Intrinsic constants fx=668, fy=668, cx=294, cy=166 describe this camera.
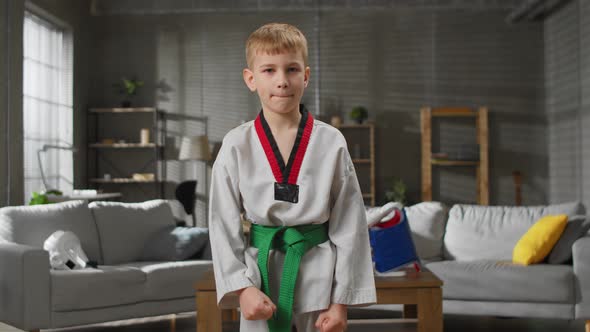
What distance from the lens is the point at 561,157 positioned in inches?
314

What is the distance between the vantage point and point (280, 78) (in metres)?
1.29

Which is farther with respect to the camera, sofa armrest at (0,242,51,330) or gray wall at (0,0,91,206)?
gray wall at (0,0,91,206)

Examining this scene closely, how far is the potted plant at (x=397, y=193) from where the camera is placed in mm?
8266

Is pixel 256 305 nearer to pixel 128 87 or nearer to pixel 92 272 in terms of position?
pixel 92 272

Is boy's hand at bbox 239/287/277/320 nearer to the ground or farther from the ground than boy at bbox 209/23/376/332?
nearer to the ground

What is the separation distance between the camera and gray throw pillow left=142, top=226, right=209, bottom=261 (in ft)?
14.9

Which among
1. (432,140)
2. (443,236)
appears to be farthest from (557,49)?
(443,236)

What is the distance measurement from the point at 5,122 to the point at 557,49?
6.21 meters

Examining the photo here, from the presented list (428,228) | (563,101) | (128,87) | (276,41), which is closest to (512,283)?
(428,228)

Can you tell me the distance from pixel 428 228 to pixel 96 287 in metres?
2.28

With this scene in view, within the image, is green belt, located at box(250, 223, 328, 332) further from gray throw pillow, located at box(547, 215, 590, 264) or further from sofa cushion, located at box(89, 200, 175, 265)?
sofa cushion, located at box(89, 200, 175, 265)

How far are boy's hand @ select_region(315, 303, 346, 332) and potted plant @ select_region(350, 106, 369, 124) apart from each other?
7060 millimetres

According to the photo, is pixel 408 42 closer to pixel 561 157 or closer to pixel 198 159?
pixel 561 157

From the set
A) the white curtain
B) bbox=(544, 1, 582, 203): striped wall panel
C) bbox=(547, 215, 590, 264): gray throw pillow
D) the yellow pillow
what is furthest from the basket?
bbox=(544, 1, 582, 203): striped wall panel
